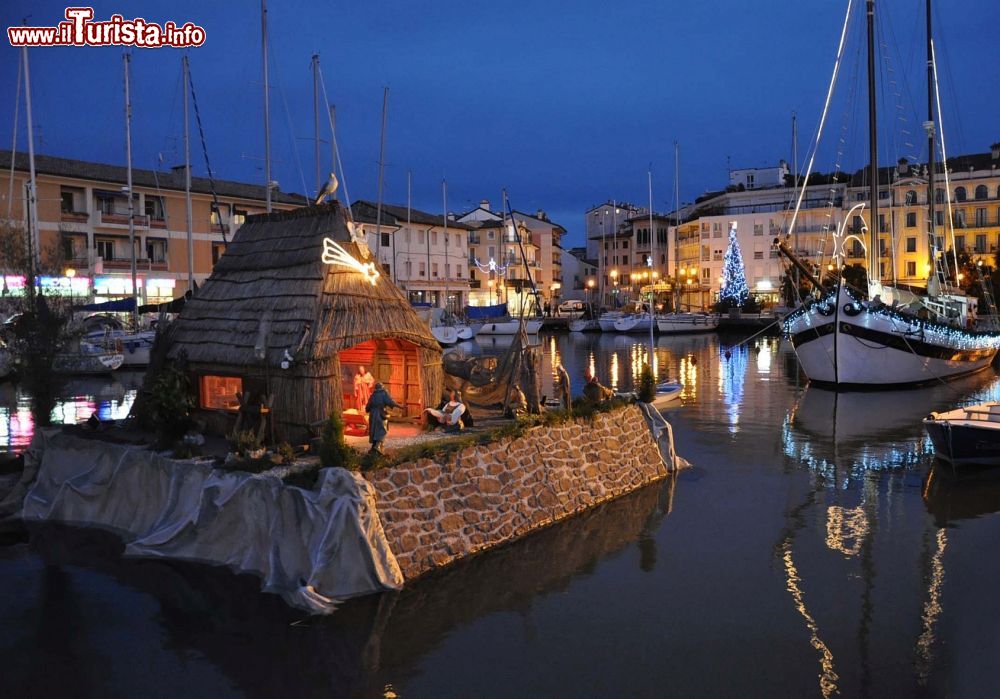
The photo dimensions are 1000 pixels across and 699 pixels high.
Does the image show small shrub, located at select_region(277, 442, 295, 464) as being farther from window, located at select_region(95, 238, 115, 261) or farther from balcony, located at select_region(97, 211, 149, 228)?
window, located at select_region(95, 238, 115, 261)

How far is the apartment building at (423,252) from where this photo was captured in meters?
78.2

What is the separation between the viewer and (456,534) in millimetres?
14391

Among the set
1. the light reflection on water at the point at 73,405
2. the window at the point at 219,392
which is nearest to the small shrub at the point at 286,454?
the window at the point at 219,392

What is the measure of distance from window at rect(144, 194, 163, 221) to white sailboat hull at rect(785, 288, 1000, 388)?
1726 inches

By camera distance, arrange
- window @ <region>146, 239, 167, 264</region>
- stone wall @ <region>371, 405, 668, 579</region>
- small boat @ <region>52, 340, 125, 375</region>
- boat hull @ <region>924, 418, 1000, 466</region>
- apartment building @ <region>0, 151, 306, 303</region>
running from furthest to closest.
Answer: window @ <region>146, 239, 167, 264</region>
apartment building @ <region>0, 151, 306, 303</region>
small boat @ <region>52, 340, 125, 375</region>
boat hull @ <region>924, 418, 1000, 466</region>
stone wall @ <region>371, 405, 668, 579</region>

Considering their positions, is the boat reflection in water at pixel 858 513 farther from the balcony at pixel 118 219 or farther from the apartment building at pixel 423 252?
the apartment building at pixel 423 252

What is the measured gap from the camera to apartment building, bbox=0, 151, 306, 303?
51656mm

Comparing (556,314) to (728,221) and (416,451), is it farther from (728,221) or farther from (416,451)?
(416,451)

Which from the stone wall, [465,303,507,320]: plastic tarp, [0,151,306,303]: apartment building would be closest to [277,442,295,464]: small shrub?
the stone wall

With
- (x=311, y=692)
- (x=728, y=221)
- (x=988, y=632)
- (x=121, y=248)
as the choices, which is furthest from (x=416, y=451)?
(x=728, y=221)

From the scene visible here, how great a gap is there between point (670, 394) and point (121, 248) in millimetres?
41699

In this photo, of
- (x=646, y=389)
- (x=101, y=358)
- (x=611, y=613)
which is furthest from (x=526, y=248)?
(x=611, y=613)

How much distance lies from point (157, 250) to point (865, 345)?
47539mm

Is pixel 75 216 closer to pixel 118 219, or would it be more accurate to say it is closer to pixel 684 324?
pixel 118 219
